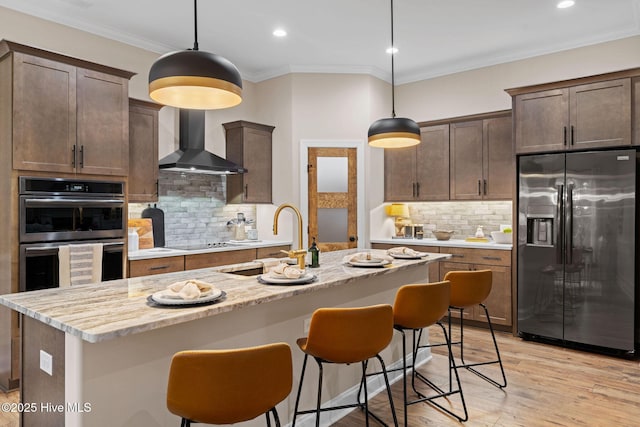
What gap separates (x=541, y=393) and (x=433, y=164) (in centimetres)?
315

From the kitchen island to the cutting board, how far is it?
2.23 m

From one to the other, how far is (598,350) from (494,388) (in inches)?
60.9

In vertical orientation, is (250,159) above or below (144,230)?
above

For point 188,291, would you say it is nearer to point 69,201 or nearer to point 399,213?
point 69,201

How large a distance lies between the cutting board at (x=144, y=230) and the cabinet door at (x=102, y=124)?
86cm

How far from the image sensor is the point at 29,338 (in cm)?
196

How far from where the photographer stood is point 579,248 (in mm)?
4117

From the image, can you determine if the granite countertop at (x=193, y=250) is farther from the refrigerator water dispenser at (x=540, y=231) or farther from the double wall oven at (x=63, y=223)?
the refrigerator water dispenser at (x=540, y=231)

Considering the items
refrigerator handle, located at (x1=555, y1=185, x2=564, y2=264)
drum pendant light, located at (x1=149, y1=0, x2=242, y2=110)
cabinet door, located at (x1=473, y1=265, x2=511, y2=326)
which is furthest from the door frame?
drum pendant light, located at (x1=149, y1=0, x2=242, y2=110)

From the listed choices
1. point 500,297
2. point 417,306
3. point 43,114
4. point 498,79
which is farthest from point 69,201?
point 498,79

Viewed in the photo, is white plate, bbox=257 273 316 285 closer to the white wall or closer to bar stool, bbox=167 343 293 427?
bar stool, bbox=167 343 293 427

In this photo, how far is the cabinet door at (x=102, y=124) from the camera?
357 cm

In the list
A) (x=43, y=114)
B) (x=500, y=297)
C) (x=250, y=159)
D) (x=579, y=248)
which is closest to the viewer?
(x=43, y=114)

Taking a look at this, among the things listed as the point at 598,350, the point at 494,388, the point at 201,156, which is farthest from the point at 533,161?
the point at 201,156
